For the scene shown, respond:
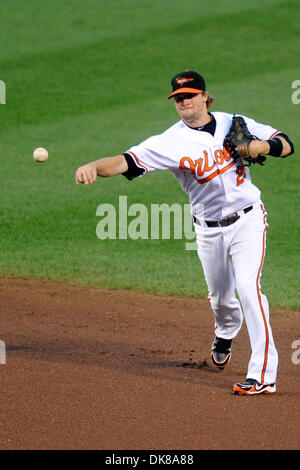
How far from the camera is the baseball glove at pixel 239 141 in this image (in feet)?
18.3

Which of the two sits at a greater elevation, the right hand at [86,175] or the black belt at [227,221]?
the right hand at [86,175]

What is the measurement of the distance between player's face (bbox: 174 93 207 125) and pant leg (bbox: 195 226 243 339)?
0.82 m

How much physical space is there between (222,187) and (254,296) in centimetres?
82

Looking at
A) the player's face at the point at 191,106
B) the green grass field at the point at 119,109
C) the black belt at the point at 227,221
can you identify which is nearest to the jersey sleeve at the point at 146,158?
the player's face at the point at 191,106

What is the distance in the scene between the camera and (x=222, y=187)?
18.9 ft

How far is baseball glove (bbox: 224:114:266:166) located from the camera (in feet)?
18.3

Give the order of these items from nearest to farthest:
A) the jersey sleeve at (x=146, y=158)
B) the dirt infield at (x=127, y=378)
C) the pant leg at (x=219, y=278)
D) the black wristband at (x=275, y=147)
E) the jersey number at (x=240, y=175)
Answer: the dirt infield at (x=127, y=378) < the jersey sleeve at (x=146, y=158) < the black wristband at (x=275, y=147) < the jersey number at (x=240, y=175) < the pant leg at (x=219, y=278)

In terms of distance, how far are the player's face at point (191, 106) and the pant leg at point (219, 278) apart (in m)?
0.82

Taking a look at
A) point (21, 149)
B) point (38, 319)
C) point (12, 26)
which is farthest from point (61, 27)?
point (38, 319)

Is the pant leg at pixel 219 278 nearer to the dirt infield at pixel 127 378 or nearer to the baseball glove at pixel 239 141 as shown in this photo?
the dirt infield at pixel 127 378

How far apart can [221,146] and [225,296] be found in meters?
1.21

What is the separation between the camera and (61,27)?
69.1 feet

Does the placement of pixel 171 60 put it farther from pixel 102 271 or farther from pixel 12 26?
pixel 102 271

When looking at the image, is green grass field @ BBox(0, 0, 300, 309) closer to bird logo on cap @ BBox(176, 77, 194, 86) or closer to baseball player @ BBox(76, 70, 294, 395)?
baseball player @ BBox(76, 70, 294, 395)
